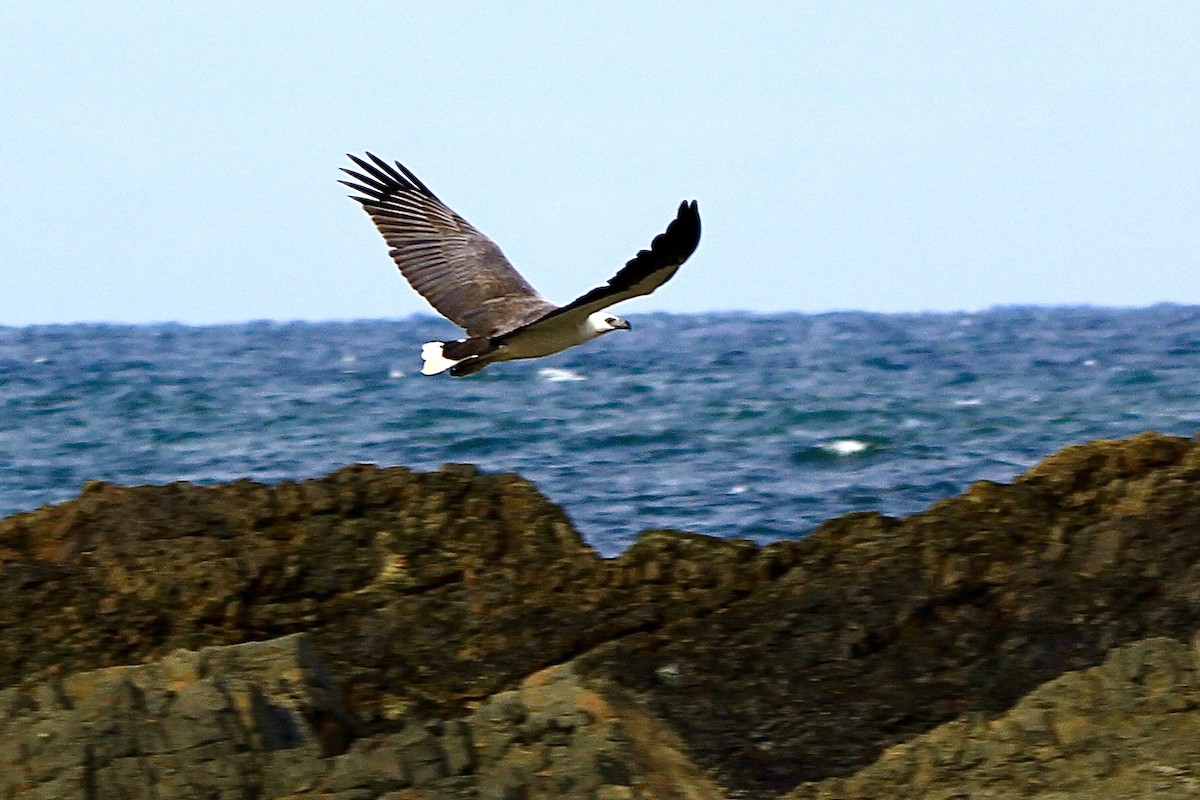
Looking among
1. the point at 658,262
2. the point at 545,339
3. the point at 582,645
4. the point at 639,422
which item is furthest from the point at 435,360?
the point at 639,422

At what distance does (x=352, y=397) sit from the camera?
2019 centimetres

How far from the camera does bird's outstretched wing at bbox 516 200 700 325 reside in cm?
593

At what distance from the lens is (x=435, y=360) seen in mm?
7516

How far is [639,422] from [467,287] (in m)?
8.02

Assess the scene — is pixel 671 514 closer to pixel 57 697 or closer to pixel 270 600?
A: pixel 270 600

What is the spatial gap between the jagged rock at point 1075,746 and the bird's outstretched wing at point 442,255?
365 centimetres

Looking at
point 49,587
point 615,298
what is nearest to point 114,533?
point 49,587

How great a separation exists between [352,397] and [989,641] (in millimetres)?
15631

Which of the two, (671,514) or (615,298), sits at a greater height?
(615,298)

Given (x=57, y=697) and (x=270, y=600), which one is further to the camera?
(x=270, y=600)

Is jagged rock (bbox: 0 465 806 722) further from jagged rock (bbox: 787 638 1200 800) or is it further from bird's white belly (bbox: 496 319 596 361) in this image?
bird's white belly (bbox: 496 319 596 361)

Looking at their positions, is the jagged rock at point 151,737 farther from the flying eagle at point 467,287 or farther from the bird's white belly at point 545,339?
the bird's white belly at point 545,339

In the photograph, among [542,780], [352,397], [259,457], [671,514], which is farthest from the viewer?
[352,397]

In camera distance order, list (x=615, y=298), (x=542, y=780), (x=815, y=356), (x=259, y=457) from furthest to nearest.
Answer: (x=815, y=356), (x=259, y=457), (x=615, y=298), (x=542, y=780)
